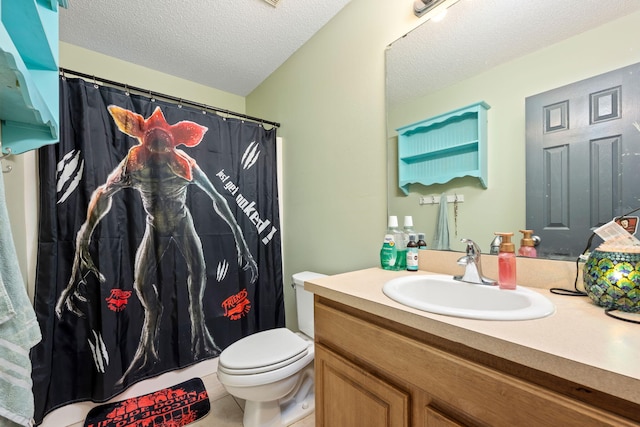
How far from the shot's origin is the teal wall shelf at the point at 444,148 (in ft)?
3.45

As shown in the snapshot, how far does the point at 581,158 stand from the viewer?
0.83m

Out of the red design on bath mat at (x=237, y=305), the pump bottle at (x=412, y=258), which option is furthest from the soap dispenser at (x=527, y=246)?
the red design on bath mat at (x=237, y=305)

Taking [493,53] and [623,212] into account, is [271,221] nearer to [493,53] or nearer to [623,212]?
[493,53]

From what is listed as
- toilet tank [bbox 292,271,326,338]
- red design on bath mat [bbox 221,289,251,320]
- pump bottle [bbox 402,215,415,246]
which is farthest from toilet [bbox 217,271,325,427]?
pump bottle [bbox 402,215,415,246]

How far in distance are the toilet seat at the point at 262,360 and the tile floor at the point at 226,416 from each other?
341mm

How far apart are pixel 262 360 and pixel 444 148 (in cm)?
129

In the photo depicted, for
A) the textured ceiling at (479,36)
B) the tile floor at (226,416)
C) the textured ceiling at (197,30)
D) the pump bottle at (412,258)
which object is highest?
the textured ceiling at (197,30)

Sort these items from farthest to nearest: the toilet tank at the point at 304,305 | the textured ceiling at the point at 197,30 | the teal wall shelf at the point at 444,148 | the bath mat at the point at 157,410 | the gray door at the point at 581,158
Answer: the toilet tank at the point at 304,305, the textured ceiling at the point at 197,30, the bath mat at the point at 157,410, the teal wall shelf at the point at 444,148, the gray door at the point at 581,158

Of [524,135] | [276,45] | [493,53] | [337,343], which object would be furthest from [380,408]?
[276,45]

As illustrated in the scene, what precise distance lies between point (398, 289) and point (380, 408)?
1.18ft

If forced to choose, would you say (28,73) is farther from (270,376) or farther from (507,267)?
(507,267)

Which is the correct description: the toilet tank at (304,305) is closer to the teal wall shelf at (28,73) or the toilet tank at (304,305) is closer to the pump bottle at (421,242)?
the pump bottle at (421,242)

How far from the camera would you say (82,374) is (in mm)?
1395

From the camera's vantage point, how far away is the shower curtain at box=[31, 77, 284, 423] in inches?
53.2
